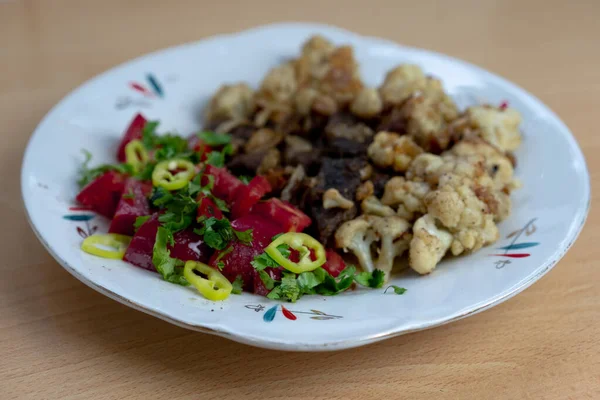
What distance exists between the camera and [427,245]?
2.28m

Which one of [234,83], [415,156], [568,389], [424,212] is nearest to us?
[568,389]

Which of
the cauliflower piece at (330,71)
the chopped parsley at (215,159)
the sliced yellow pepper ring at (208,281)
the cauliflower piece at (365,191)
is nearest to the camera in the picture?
the sliced yellow pepper ring at (208,281)

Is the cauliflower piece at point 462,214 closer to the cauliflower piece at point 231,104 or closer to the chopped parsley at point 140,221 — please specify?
the chopped parsley at point 140,221

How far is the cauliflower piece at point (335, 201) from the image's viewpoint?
253cm

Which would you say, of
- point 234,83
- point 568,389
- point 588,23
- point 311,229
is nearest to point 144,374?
point 311,229

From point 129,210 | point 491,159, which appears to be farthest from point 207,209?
point 491,159

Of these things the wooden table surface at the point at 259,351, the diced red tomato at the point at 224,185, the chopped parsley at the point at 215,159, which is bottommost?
the wooden table surface at the point at 259,351

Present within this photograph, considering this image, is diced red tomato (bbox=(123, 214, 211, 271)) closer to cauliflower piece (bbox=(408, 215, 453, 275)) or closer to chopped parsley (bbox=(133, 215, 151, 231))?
chopped parsley (bbox=(133, 215, 151, 231))

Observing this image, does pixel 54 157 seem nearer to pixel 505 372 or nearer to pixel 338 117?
pixel 338 117

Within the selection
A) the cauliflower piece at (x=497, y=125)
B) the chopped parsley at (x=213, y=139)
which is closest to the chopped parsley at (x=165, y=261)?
the chopped parsley at (x=213, y=139)

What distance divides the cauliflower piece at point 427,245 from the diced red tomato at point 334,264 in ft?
0.83

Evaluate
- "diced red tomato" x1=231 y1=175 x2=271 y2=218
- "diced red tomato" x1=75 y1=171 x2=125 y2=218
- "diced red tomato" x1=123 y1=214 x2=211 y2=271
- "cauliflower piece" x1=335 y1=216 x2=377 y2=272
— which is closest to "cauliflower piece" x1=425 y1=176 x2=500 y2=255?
"cauliflower piece" x1=335 y1=216 x2=377 y2=272

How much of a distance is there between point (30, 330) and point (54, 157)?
829 mm

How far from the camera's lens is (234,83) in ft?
11.9
